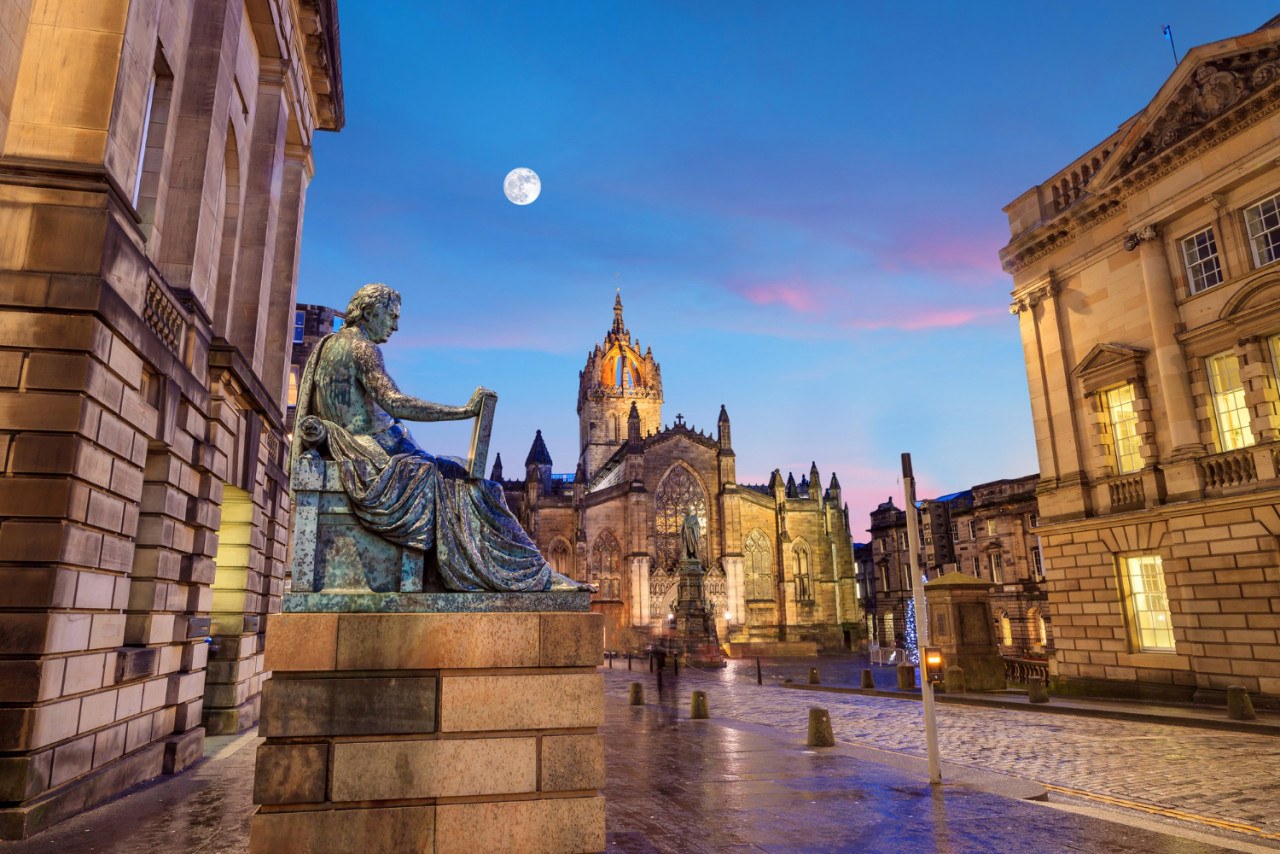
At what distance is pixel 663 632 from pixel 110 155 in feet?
161

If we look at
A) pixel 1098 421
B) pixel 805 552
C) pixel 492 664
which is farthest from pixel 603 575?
pixel 492 664

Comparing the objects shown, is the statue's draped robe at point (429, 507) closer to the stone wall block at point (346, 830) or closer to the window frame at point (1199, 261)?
the stone wall block at point (346, 830)

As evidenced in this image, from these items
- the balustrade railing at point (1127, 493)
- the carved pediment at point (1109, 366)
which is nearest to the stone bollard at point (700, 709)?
the balustrade railing at point (1127, 493)

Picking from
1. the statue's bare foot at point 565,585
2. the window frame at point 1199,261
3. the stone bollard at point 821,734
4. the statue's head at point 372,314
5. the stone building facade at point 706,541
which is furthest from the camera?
the stone building facade at point 706,541

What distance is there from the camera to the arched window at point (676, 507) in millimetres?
58375

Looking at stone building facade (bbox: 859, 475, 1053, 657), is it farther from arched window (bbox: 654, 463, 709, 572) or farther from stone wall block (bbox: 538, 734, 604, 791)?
stone wall block (bbox: 538, 734, 604, 791)

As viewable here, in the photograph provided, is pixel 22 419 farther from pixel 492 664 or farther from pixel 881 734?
pixel 881 734

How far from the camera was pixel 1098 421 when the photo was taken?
60.0 ft

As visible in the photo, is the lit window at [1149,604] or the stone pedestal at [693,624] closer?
the lit window at [1149,604]

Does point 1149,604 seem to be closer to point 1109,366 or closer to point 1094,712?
point 1094,712

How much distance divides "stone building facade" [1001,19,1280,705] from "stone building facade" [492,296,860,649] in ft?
123

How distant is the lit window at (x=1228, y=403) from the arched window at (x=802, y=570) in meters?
43.3

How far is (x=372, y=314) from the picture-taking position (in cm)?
550

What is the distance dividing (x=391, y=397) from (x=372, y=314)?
0.72 metres
